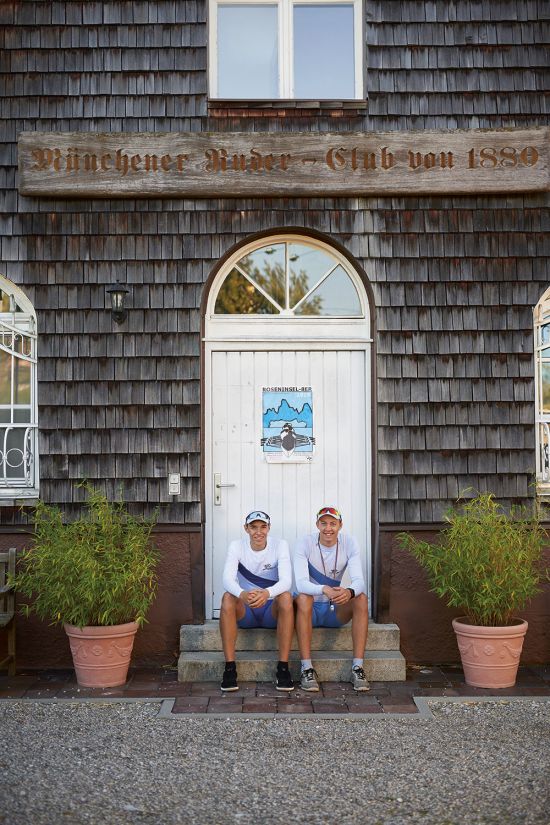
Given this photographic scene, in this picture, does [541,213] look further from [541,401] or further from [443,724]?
[443,724]

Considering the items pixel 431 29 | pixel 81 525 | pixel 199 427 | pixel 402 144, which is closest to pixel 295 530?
pixel 199 427

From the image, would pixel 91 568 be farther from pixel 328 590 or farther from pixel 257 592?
pixel 328 590

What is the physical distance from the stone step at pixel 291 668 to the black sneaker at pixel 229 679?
6.5 inches

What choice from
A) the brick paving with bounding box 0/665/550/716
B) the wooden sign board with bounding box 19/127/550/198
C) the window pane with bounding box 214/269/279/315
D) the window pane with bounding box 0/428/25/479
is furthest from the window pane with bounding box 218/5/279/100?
the brick paving with bounding box 0/665/550/716

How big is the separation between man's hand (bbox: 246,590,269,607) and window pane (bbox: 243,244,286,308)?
2083mm

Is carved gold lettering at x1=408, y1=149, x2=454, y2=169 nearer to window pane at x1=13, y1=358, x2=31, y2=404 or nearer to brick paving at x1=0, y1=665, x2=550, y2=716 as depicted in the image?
window pane at x1=13, y1=358, x2=31, y2=404

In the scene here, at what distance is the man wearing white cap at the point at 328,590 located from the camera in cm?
520

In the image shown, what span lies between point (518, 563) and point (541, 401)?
4.49ft

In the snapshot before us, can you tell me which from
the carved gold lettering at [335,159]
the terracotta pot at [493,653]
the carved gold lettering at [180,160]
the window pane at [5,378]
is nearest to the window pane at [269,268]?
the carved gold lettering at [335,159]

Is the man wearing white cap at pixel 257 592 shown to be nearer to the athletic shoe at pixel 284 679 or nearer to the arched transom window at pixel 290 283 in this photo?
the athletic shoe at pixel 284 679

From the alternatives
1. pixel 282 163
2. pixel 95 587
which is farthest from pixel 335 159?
pixel 95 587

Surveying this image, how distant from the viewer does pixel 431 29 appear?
596cm

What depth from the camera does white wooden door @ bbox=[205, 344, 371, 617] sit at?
5938 millimetres

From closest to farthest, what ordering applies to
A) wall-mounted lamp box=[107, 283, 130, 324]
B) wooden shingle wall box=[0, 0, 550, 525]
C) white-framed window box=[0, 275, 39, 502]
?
wall-mounted lamp box=[107, 283, 130, 324] → wooden shingle wall box=[0, 0, 550, 525] → white-framed window box=[0, 275, 39, 502]
